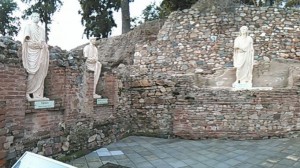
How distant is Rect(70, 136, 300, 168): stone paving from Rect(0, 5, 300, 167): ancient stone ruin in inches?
15.7

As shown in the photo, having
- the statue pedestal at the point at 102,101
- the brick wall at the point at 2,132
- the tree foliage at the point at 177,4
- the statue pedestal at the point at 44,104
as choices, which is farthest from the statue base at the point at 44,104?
the tree foliage at the point at 177,4

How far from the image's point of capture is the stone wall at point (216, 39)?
10734 mm

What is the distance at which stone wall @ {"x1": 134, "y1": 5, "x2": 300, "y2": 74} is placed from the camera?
1073cm

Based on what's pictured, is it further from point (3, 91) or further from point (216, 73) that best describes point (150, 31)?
point (3, 91)

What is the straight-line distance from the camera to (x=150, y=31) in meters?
13.2

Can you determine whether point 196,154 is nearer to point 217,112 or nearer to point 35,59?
point 217,112

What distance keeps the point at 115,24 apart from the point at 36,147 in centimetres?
1476

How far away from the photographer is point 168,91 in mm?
7336

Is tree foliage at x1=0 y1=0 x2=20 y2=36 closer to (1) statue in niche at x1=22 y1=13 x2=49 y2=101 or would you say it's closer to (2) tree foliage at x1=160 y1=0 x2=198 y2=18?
(2) tree foliage at x1=160 y1=0 x2=198 y2=18

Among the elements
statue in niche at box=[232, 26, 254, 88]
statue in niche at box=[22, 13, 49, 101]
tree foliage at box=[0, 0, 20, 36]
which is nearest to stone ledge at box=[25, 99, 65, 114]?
statue in niche at box=[22, 13, 49, 101]

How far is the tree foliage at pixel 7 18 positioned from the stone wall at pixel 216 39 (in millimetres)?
12894

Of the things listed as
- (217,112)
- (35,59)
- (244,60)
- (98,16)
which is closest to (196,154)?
(217,112)

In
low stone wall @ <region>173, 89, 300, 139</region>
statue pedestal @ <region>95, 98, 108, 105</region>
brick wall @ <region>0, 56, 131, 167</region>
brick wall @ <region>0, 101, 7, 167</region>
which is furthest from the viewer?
low stone wall @ <region>173, 89, 300, 139</region>

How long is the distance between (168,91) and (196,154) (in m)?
2.30
